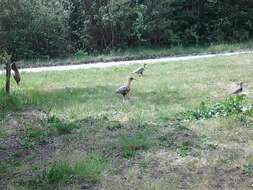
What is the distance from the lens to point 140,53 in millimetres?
21688

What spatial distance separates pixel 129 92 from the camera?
12.2 m

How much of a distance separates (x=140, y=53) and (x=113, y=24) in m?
2.76

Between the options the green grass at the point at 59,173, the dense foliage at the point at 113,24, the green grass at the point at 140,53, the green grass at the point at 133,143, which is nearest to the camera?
the green grass at the point at 59,173

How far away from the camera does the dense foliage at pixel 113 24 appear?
22.7 m

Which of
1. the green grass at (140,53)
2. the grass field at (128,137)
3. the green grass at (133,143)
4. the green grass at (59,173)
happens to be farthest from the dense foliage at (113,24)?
the green grass at (59,173)

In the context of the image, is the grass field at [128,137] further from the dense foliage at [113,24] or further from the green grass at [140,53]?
the dense foliage at [113,24]

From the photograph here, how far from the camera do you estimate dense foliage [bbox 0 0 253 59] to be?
74.4ft

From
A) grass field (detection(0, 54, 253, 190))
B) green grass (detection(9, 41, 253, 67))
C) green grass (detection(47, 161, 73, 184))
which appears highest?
green grass (detection(47, 161, 73, 184))

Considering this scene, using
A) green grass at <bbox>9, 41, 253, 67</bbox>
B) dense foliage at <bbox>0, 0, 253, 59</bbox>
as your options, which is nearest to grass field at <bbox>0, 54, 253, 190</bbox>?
green grass at <bbox>9, 41, 253, 67</bbox>

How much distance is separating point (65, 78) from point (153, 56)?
6197 millimetres

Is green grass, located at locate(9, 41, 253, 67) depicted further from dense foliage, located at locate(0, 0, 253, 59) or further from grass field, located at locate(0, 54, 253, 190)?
grass field, located at locate(0, 54, 253, 190)

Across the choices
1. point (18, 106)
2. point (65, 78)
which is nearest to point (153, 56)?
point (65, 78)

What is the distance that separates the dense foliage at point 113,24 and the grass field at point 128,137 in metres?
9.47

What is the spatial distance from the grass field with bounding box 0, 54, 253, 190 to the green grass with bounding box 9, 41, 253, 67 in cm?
712
